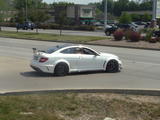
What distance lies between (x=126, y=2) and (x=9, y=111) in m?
170

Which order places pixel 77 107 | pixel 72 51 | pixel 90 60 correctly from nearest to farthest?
pixel 77 107 → pixel 72 51 → pixel 90 60

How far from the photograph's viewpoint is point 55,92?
38.6ft

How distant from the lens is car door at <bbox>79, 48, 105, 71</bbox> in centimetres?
1695

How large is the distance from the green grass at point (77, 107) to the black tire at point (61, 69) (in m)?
4.67

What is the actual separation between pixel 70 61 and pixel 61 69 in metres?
0.59

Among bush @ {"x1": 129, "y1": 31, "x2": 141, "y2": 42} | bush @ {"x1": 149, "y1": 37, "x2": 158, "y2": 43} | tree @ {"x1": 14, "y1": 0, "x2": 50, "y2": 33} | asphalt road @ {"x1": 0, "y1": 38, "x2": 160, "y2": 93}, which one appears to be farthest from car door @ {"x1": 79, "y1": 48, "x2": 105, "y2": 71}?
tree @ {"x1": 14, "y1": 0, "x2": 50, "y2": 33}

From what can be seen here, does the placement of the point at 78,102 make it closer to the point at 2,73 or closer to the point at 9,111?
the point at 9,111

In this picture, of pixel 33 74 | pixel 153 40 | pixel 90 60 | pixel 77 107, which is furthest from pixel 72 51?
pixel 153 40

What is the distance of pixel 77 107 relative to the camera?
9.88 m

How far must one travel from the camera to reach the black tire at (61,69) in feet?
53.0

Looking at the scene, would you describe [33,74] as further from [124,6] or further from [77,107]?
[124,6]

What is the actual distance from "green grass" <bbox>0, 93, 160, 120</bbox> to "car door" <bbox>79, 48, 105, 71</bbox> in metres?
5.51

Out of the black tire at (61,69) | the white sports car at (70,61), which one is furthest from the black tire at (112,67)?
the black tire at (61,69)

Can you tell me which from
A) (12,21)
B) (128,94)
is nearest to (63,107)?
(128,94)
